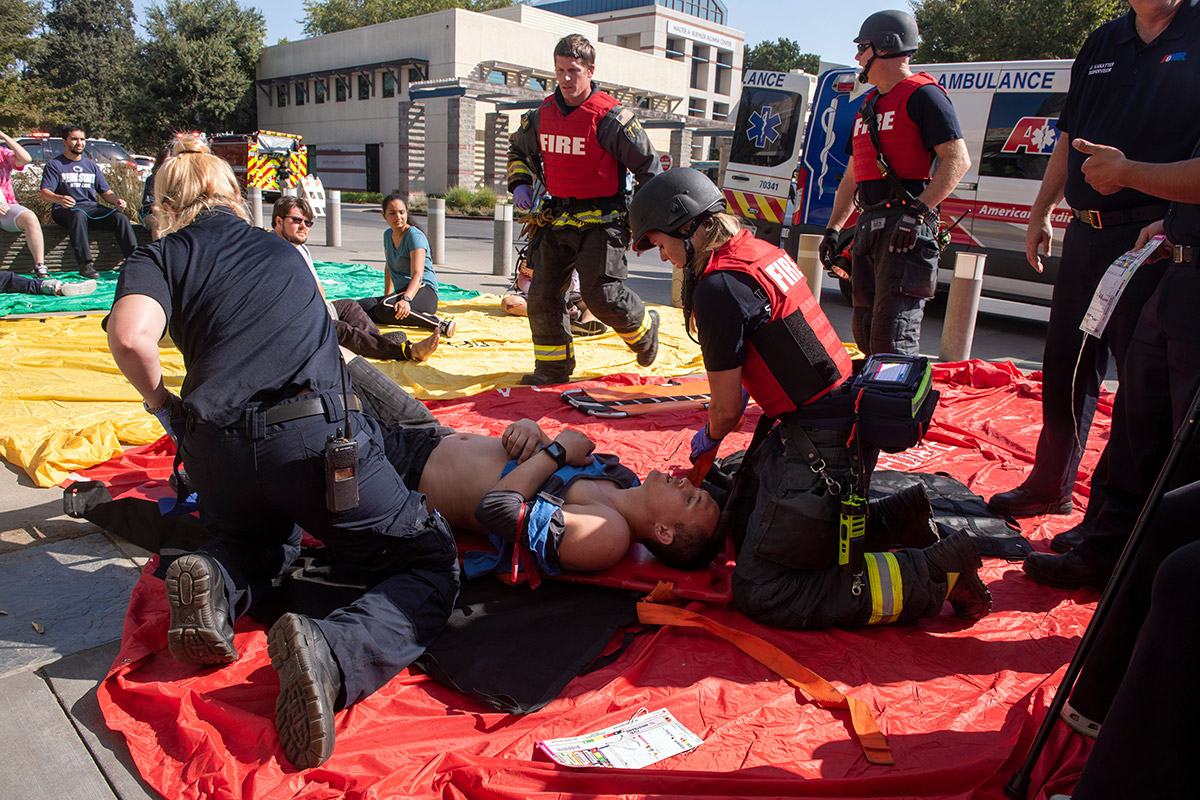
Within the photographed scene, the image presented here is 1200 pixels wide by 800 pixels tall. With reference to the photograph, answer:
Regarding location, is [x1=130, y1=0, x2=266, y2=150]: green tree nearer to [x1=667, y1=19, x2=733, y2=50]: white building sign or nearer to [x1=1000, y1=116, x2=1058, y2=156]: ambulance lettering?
[x1=667, y1=19, x2=733, y2=50]: white building sign

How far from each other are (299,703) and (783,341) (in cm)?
176

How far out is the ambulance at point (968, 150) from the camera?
25.3 ft

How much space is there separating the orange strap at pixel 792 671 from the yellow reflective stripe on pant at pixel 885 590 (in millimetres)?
340

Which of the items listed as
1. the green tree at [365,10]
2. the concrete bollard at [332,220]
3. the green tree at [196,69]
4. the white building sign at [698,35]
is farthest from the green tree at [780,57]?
the concrete bollard at [332,220]

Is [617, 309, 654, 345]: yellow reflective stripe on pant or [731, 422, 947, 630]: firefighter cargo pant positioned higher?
[617, 309, 654, 345]: yellow reflective stripe on pant

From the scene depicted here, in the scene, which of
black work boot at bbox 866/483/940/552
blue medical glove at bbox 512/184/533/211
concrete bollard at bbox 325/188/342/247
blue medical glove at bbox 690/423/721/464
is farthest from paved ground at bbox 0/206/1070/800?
concrete bollard at bbox 325/188/342/247

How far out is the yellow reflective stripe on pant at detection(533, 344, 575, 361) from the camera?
552 cm

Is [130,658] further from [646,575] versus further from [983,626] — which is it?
[983,626]

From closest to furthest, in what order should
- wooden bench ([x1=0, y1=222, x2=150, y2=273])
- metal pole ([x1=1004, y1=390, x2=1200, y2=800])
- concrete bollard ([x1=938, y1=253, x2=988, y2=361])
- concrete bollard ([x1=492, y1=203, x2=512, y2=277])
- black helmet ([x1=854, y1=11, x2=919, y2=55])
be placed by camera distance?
metal pole ([x1=1004, y1=390, x2=1200, y2=800]), black helmet ([x1=854, y1=11, x2=919, y2=55]), concrete bollard ([x1=938, y1=253, x2=988, y2=361]), wooden bench ([x1=0, y1=222, x2=150, y2=273]), concrete bollard ([x1=492, y1=203, x2=512, y2=277])

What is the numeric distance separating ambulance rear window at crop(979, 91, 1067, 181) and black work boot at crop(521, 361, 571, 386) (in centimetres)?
523

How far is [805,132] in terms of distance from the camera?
367 inches

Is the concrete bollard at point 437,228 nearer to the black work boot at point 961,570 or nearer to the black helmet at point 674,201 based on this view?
the black helmet at point 674,201

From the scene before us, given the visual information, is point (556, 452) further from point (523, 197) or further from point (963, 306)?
point (963, 306)

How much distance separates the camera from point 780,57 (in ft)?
240
